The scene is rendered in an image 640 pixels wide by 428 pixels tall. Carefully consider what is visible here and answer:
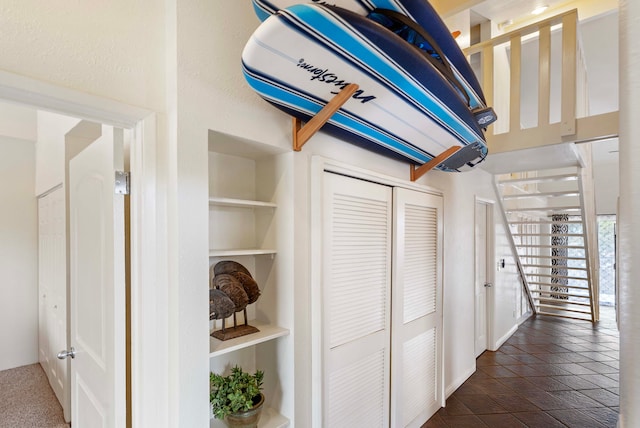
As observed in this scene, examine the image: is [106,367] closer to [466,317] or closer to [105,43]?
[105,43]

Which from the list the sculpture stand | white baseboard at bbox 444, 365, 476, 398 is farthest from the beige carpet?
white baseboard at bbox 444, 365, 476, 398

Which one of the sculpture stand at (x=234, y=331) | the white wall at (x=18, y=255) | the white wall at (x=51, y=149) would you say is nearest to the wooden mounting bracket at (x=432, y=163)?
the sculpture stand at (x=234, y=331)

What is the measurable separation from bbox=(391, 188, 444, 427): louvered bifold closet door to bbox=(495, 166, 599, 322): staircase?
188 cm

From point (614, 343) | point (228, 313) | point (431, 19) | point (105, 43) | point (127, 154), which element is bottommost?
point (614, 343)

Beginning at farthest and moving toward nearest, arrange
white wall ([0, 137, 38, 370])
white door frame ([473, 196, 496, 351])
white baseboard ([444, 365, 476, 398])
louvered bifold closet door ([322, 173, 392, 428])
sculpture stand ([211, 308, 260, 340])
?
white door frame ([473, 196, 496, 351]), white wall ([0, 137, 38, 370]), white baseboard ([444, 365, 476, 398]), louvered bifold closet door ([322, 173, 392, 428]), sculpture stand ([211, 308, 260, 340])

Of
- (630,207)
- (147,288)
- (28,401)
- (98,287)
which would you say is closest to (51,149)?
(98,287)

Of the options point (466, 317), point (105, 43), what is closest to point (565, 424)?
point (466, 317)

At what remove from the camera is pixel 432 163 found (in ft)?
7.52

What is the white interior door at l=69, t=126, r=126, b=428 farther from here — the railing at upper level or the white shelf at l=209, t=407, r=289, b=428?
the railing at upper level

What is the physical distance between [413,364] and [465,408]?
0.91 meters

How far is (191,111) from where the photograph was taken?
4.17 ft

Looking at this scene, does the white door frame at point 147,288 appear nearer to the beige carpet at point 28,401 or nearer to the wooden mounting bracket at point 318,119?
the wooden mounting bracket at point 318,119

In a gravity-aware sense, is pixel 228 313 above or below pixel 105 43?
below

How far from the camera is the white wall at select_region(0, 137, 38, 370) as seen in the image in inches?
140
